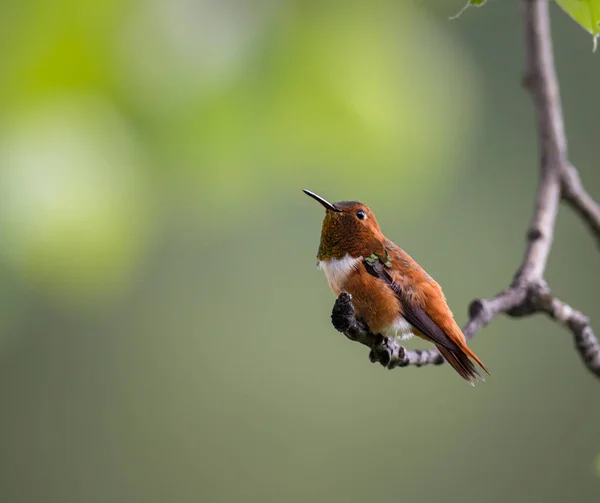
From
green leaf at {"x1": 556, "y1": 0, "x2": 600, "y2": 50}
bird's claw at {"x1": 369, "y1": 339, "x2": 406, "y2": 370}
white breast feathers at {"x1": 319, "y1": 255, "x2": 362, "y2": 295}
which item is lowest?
bird's claw at {"x1": 369, "y1": 339, "x2": 406, "y2": 370}

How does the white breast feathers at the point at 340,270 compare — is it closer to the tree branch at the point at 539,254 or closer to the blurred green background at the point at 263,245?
the tree branch at the point at 539,254

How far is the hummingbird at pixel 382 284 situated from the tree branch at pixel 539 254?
3 cm

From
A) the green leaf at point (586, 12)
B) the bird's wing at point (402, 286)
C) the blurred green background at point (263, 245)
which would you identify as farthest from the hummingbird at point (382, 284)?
the blurred green background at point (263, 245)

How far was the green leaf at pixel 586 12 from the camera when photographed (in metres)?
0.73

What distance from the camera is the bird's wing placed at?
3.19ft

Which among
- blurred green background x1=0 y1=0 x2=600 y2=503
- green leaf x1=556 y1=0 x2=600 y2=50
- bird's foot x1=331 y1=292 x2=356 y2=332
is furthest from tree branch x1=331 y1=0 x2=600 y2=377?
green leaf x1=556 y1=0 x2=600 y2=50

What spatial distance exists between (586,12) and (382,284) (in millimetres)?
408

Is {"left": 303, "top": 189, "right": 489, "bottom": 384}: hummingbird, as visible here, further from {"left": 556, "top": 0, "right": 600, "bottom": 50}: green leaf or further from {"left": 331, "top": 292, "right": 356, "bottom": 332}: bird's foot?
{"left": 556, "top": 0, "right": 600, "bottom": 50}: green leaf

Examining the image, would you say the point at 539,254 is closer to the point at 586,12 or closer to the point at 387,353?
the point at 387,353

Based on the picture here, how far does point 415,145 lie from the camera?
5.93 feet

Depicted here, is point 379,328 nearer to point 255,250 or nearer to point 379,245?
point 379,245

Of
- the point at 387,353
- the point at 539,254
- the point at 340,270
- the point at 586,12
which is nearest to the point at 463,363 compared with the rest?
the point at 387,353

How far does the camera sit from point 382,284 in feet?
3.24

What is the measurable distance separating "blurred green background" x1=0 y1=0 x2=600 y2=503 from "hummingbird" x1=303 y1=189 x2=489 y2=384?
1.69 ft
